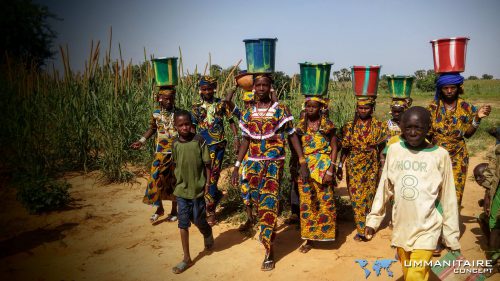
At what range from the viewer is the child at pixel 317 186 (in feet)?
12.8

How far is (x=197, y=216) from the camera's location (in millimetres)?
3672

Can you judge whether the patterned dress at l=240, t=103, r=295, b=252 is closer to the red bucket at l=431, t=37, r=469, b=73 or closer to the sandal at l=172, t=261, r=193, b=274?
the sandal at l=172, t=261, r=193, b=274

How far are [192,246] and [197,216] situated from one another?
0.70m

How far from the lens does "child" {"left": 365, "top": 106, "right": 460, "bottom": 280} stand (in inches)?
98.9

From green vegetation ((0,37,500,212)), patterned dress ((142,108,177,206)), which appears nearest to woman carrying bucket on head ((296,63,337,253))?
patterned dress ((142,108,177,206))

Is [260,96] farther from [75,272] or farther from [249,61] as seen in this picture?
[75,272]

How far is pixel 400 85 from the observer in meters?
5.23

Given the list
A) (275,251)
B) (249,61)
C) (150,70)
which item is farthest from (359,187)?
(150,70)

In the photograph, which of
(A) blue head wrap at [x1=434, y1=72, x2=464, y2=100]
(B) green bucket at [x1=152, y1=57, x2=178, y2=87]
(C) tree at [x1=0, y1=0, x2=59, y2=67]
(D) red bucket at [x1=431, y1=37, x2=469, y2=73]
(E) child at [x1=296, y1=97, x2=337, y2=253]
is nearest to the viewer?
(D) red bucket at [x1=431, y1=37, x2=469, y2=73]

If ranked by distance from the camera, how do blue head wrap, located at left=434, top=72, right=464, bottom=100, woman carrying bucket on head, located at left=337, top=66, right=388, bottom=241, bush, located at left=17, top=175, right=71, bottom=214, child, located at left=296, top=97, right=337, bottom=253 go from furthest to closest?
bush, located at left=17, top=175, right=71, bottom=214, woman carrying bucket on head, located at left=337, top=66, right=388, bottom=241, child, located at left=296, top=97, right=337, bottom=253, blue head wrap, located at left=434, top=72, right=464, bottom=100

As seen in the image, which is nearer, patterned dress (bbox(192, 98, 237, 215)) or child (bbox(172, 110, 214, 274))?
child (bbox(172, 110, 214, 274))

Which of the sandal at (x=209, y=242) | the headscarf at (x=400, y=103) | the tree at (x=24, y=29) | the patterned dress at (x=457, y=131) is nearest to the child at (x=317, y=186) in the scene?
the sandal at (x=209, y=242)

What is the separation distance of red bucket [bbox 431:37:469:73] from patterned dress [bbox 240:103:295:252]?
5.64 feet

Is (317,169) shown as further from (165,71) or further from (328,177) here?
(165,71)
